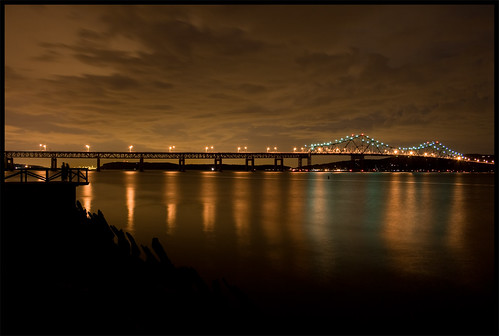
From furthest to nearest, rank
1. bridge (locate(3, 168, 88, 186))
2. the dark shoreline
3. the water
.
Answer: bridge (locate(3, 168, 88, 186)) < the water < the dark shoreline

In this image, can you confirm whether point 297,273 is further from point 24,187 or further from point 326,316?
point 24,187

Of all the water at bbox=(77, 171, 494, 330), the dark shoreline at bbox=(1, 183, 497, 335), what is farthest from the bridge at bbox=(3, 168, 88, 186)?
the dark shoreline at bbox=(1, 183, 497, 335)

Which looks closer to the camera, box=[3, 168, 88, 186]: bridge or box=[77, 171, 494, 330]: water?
box=[77, 171, 494, 330]: water

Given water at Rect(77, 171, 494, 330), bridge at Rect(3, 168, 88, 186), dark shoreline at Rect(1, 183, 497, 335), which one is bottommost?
water at Rect(77, 171, 494, 330)

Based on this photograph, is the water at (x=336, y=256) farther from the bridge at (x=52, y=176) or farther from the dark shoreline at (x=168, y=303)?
the bridge at (x=52, y=176)

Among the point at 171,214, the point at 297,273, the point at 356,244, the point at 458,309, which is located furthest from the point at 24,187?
the point at 458,309

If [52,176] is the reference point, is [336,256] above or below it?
below

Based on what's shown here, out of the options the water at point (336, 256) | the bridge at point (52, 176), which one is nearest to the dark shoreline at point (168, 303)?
the water at point (336, 256)

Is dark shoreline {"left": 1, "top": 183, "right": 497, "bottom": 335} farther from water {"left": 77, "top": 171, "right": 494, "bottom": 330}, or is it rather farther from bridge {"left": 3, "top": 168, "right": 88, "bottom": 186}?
bridge {"left": 3, "top": 168, "right": 88, "bottom": 186}

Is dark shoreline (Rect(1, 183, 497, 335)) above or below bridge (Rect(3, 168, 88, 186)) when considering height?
below

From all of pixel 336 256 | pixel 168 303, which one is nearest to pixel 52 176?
pixel 336 256

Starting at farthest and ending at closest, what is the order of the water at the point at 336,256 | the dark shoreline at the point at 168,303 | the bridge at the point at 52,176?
the bridge at the point at 52,176 → the water at the point at 336,256 → the dark shoreline at the point at 168,303

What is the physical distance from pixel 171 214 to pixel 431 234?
1410 cm

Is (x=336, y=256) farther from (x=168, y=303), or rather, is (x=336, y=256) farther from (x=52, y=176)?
(x=52, y=176)
